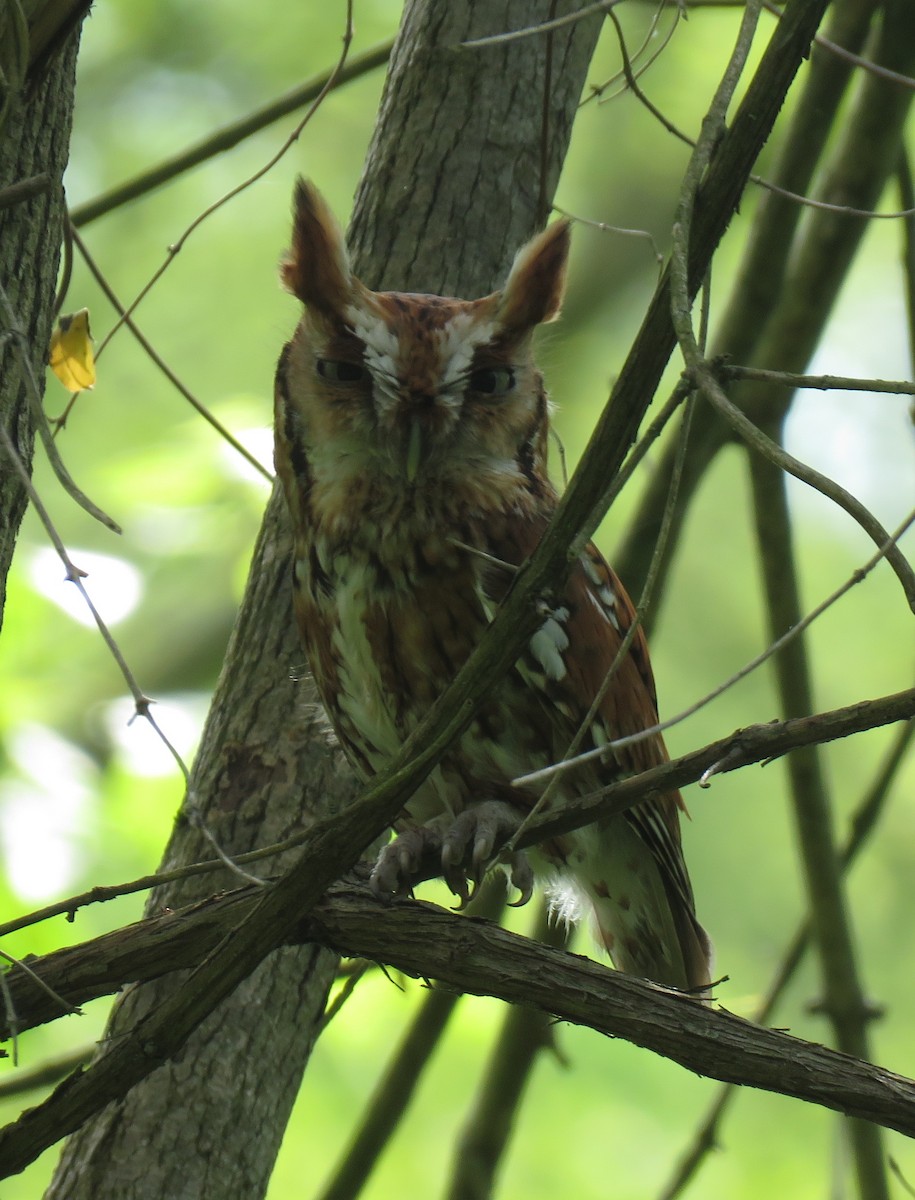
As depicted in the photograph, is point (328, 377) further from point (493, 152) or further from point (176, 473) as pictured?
point (176, 473)

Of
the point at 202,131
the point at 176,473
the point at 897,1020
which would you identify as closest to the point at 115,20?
the point at 202,131

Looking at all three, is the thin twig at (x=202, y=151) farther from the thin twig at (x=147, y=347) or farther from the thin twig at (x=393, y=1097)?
the thin twig at (x=393, y=1097)

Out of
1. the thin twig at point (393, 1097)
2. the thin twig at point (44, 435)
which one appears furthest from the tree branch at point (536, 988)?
the thin twig at point (393, 1097)

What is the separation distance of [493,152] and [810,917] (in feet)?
5.84

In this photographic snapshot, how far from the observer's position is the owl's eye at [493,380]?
7.22 feet

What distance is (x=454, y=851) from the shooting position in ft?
7.05

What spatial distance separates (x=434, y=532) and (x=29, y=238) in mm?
768

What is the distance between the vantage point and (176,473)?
335cm

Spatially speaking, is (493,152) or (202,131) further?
(202,131)

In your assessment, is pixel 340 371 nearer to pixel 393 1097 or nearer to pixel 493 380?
pixel 493 380

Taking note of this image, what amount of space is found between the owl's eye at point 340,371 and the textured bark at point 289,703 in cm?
44

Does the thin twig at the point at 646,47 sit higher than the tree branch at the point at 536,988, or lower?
higher

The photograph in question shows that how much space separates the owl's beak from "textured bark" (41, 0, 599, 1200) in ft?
1.83

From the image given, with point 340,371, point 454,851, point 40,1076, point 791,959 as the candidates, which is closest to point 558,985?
point 454,851
